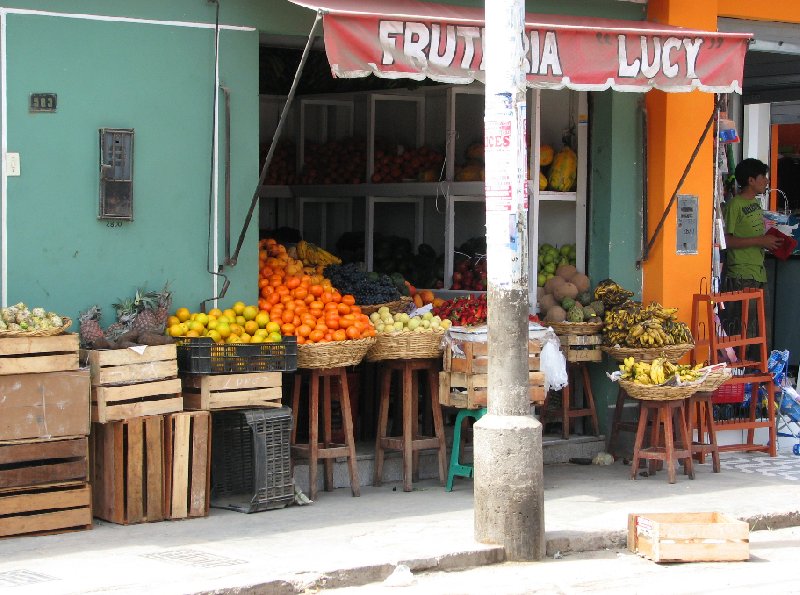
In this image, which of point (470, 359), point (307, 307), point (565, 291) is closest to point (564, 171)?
point (565, 291)

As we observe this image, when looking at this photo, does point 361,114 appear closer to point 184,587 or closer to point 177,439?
point 177,439

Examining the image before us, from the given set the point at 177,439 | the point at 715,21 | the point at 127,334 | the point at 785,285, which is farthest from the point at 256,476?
the point at 785,285

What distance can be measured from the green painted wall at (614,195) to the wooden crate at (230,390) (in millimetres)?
3631

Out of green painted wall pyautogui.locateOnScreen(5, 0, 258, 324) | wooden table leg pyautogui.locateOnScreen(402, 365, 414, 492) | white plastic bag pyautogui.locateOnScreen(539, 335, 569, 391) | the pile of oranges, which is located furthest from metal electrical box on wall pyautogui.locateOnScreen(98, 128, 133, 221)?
white plastic bag pyautogui.locateOnScreen(539, 335, 569, 391)

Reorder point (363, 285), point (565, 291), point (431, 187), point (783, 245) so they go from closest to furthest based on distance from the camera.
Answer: point (363, 285)
point (565, 291)
point (431, 187)
point (783, 245)

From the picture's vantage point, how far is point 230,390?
29.5 ft

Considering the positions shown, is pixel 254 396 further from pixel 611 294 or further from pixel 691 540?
pixel 611 294

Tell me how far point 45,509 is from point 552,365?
13.5 ft

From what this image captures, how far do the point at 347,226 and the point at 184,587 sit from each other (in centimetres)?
717

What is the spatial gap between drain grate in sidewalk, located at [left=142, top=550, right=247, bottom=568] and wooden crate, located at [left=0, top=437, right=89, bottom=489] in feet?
2.89

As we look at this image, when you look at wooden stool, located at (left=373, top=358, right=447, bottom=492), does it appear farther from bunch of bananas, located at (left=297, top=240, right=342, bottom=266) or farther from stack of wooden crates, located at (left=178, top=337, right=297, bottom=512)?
bunch of bananas, located at (left=297, top=240, right=342, bottom=266)

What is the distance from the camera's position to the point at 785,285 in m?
14.9

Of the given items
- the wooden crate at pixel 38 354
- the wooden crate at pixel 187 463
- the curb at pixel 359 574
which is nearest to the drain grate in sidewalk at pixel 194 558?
the curb at pixel 359 574

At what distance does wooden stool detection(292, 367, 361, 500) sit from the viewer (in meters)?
9.63
